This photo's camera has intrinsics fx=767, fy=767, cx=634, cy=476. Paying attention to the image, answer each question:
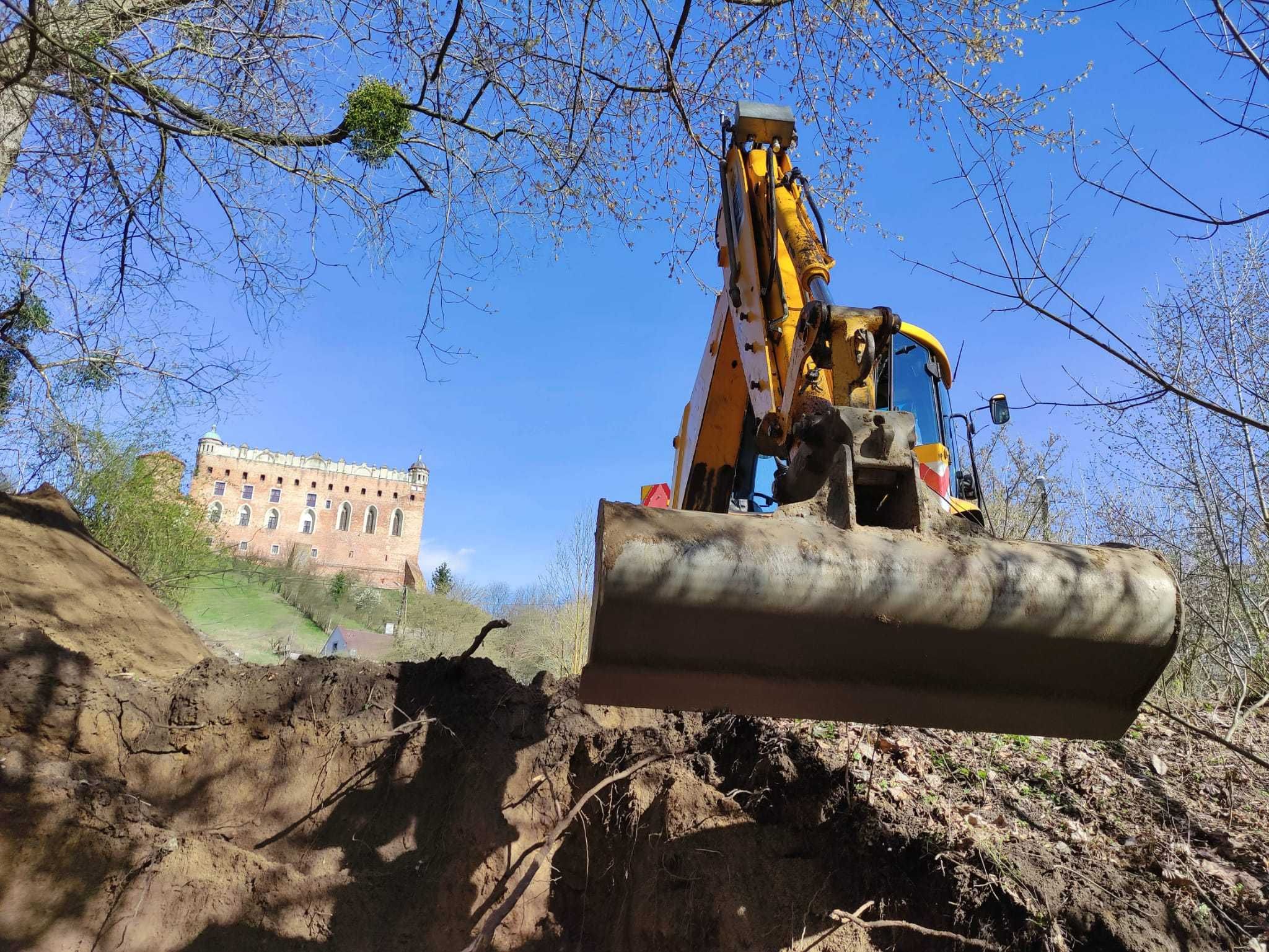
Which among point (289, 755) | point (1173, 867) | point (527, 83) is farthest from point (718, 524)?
point (527, 83)

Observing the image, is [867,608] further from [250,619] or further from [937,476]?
[250,619]

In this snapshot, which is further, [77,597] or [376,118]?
[376,118]

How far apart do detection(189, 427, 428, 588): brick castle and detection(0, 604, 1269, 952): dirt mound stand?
55121 mm

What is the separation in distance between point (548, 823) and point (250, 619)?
32.8 m

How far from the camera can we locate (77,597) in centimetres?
582

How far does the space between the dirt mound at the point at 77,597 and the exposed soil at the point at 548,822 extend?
0.30m

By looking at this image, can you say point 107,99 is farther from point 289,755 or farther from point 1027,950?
point 1027,950

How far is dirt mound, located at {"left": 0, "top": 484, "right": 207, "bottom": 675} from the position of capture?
17.5 ft

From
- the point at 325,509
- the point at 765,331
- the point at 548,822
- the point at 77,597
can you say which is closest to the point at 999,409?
the point at 765,331

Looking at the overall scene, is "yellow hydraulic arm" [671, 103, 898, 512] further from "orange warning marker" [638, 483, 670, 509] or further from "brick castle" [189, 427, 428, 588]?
"brick castle" [189, 427, 428, 588]

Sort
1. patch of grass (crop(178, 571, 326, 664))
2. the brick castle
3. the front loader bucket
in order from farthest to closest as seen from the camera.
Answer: the brick castle, patch of grass (crop(178, 571, 326, 664)), the front loader bucket

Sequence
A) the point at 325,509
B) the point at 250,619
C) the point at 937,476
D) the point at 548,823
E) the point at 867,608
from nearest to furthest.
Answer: the point at 867,608, the point at 548,823, the point at 937,476, the point at 250,619, the point at 325,509

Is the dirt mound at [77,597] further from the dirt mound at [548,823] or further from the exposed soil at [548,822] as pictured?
the dirt mound at [548,823]

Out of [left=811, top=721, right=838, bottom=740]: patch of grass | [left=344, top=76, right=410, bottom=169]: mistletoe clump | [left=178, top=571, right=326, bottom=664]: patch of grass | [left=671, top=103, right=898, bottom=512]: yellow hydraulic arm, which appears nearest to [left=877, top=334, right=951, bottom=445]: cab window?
[left=671, top=103, right=898, bottom=512]: yellow hydraulic arm
